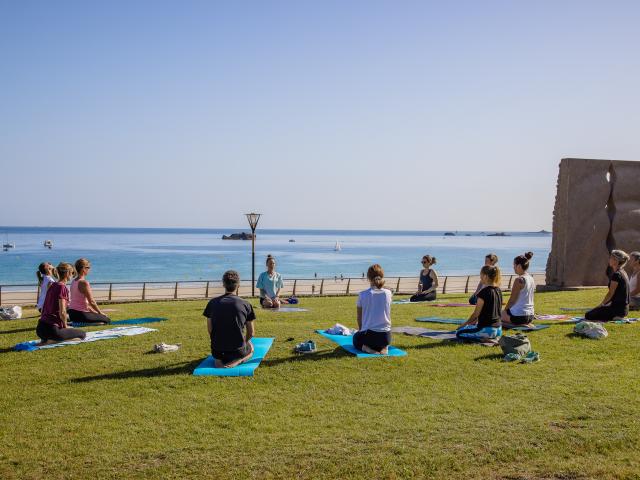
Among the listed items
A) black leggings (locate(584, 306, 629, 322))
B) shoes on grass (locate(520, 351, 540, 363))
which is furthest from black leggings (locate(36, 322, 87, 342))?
black leggings (locate(584, 306, 629, 322))

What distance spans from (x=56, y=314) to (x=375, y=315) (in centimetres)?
519

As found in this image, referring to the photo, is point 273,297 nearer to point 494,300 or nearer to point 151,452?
point 494,300

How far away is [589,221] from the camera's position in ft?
72.4

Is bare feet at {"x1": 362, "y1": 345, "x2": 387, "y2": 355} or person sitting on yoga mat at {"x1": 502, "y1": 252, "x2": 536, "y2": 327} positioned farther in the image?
person sitting on yoga mat at {"x1": 502, "y1": 252, "x2": 536, "y2": 327}

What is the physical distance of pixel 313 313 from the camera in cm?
1420

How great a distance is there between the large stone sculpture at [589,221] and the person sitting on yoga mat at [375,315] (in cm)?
1548

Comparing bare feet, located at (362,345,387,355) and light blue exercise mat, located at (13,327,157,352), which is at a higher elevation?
bare feet, located at (362,345,387,355)

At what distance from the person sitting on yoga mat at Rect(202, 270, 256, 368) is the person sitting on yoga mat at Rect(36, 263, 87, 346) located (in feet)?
9.89

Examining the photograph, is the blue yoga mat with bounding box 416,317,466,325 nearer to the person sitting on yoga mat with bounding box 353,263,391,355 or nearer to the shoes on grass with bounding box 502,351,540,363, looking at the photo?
the shoes on grass with bounding box 502,351,540,363

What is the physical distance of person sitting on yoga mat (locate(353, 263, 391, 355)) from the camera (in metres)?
8.51

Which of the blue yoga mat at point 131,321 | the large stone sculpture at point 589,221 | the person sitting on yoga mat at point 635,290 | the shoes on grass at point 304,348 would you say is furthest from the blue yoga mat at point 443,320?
the large stone sculpture at point 589,221

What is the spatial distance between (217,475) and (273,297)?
1013 cm

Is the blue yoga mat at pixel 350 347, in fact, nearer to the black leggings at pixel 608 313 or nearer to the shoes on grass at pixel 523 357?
the shoes on grass at pixel 523 357

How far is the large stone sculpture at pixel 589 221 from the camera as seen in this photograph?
22.0 metres
